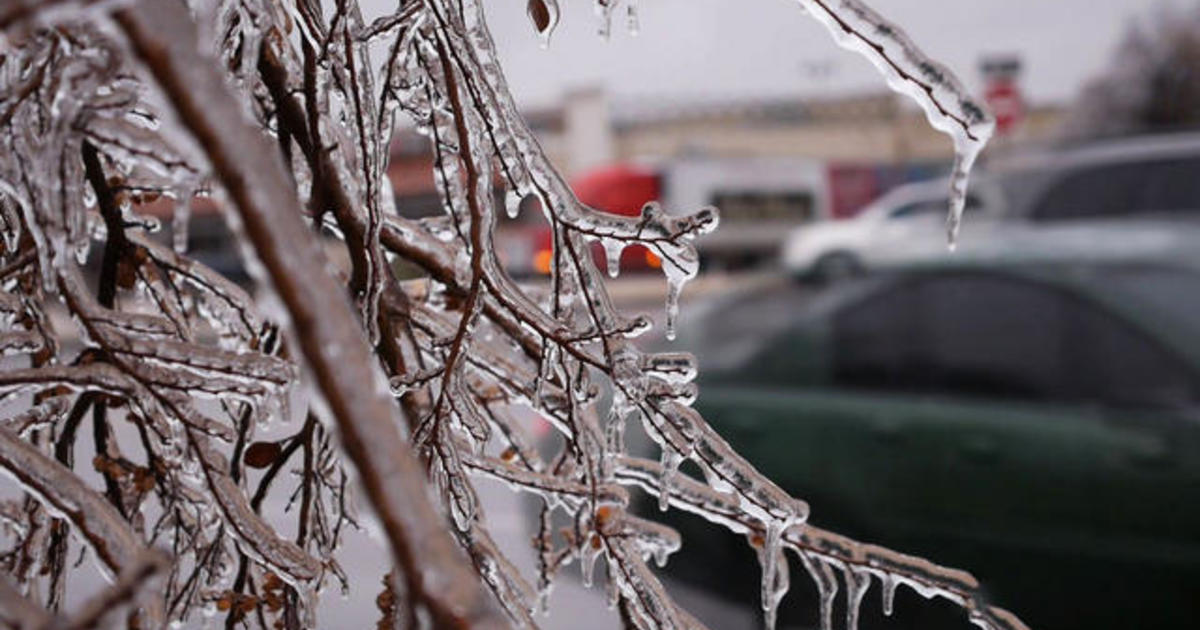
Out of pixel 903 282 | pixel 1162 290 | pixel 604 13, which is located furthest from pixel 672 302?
pixel 903 282

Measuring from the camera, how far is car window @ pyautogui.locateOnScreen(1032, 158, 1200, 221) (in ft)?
33.8

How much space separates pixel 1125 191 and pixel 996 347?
7.26 meters

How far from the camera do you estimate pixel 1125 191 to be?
10594 millimetres

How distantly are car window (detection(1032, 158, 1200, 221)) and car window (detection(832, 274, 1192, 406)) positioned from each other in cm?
679

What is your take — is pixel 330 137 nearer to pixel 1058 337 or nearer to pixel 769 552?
pixel 769 552

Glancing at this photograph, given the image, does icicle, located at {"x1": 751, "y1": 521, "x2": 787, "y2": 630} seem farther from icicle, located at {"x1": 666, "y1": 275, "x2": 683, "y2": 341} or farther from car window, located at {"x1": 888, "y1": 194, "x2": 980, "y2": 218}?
car window, located at {"x1": 888, "y1": 194, "x2": 980, "y2": 218}

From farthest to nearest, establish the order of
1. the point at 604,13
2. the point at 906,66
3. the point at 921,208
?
the point at 921,208
the point at 604,13
the point at 906,66

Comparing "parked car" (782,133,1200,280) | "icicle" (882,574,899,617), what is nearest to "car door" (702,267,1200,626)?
"icicle" (882,574,899,617)

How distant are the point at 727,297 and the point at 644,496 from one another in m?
1.28

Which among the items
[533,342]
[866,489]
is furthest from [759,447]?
[533,342]

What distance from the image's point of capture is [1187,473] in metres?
3.57

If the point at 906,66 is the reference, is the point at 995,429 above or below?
below

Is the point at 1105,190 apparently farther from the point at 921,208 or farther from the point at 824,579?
the point at 824,579

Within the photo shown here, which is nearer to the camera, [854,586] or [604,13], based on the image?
[604,13]
